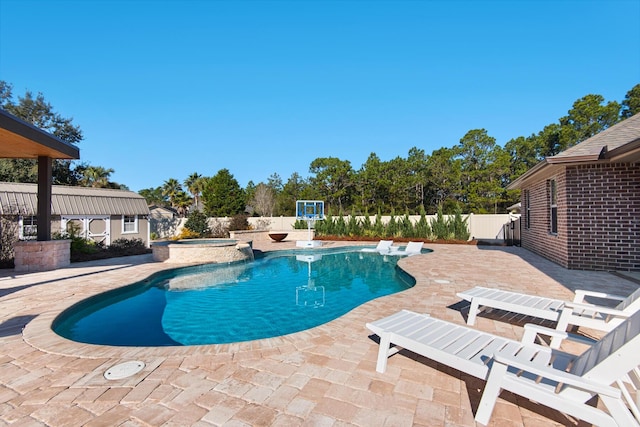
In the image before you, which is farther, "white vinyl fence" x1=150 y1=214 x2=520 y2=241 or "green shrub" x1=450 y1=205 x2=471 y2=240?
"white vinyl fence" x1=150 y1=214 x2=520 y2=241

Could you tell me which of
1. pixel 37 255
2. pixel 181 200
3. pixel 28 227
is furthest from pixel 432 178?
pixel 28 227

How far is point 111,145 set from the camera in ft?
72.5

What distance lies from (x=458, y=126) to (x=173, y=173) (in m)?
33.0

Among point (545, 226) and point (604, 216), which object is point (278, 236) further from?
point (604, 216)

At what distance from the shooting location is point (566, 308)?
3.61 metres

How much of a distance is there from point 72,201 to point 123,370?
646 inches

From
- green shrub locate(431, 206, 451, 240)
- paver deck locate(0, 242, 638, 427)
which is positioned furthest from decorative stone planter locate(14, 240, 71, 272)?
green shrub locate(431, 206, 451, 240)

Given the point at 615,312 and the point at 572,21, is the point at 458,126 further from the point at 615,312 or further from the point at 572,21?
the point at 615,312

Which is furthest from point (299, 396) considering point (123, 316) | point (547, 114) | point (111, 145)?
point (547, 114)

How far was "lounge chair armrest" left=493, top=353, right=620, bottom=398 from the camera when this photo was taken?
180cm

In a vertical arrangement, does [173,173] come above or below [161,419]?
above

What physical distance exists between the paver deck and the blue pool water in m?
1.09

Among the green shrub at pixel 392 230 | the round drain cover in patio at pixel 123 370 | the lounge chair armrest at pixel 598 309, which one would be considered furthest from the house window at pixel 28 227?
the lounge chair armrest at pixel 598 309

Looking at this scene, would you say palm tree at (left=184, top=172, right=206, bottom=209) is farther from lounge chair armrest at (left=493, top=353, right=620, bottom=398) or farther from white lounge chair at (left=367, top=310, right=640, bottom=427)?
lounge chair armrest at (left=493, top=353, right=620, bottom=398)
